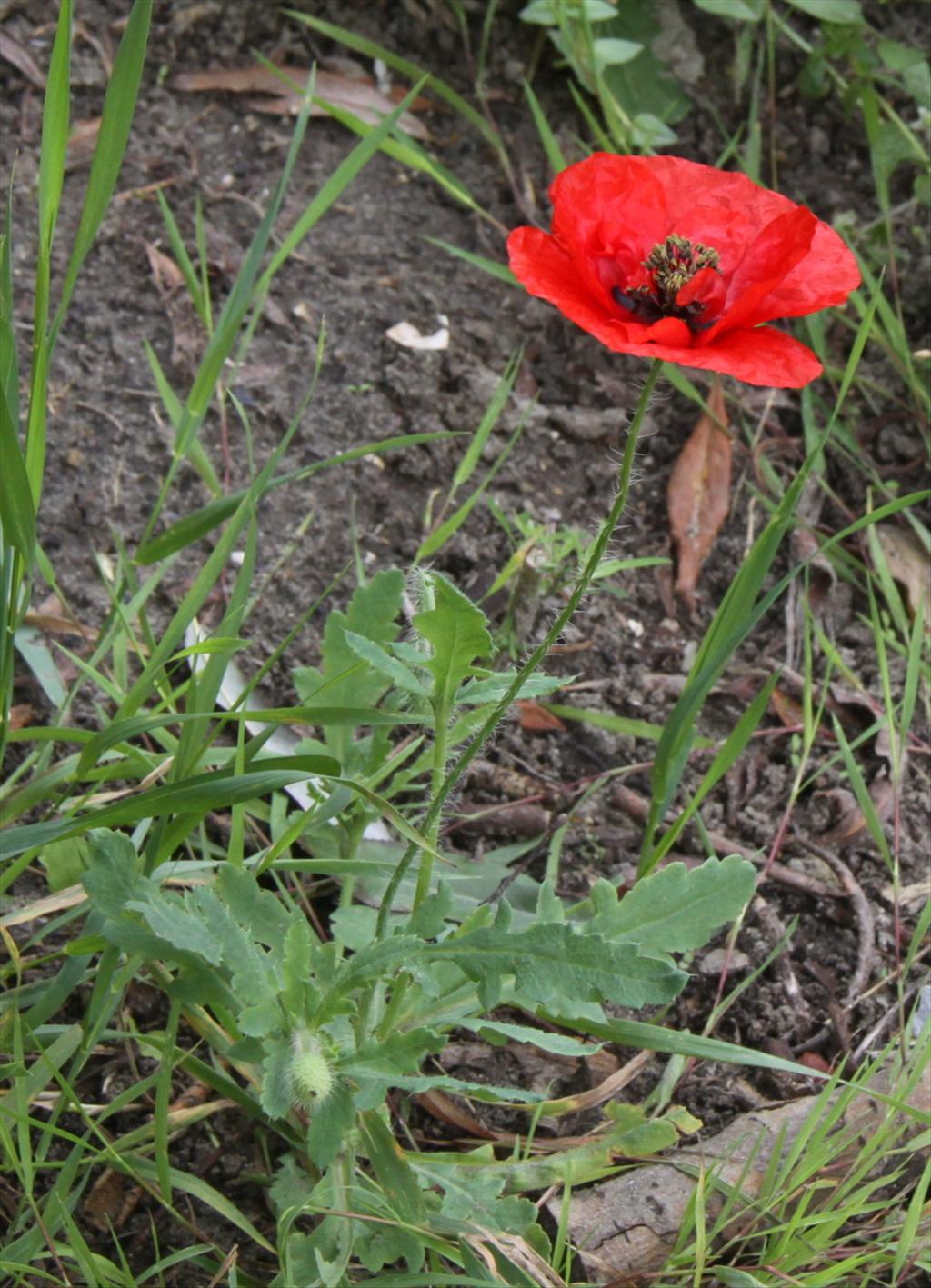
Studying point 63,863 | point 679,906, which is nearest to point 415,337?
point 63,863

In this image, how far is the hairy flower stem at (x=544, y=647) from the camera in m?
1.34

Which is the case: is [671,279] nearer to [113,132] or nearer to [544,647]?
[544,647]

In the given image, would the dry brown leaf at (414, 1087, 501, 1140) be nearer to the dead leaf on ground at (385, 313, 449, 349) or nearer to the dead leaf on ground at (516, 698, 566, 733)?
the dead leaf on ground at (516, 698, 566, 733)

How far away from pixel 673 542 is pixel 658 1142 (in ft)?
4.03

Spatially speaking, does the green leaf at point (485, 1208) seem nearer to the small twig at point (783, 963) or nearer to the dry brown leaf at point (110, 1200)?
the dry brown leaf at point (110, 1200)

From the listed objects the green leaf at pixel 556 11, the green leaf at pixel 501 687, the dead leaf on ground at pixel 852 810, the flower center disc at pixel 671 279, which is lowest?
the dead leaf on ground at pixel 852 810

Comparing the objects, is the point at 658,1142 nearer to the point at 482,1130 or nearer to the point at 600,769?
the point at 482,1130

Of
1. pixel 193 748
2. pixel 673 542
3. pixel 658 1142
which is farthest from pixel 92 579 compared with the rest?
pixel 658 1142

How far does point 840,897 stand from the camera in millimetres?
2227

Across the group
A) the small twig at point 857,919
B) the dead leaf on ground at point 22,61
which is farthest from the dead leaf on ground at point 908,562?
the dead leaf on ground at point 22,61

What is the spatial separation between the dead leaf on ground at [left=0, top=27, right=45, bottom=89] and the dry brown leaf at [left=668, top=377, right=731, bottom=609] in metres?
1.57

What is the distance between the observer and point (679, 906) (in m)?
1.71

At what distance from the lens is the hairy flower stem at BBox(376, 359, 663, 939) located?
1.34 metres

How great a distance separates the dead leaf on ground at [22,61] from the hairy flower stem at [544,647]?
201cm
